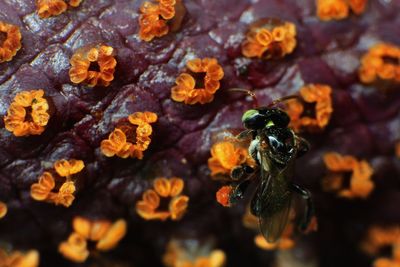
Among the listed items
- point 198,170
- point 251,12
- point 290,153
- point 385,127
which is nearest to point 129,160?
point 198,170

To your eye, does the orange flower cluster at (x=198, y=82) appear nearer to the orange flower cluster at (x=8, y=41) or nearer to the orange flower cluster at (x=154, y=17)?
the orange flower cluster at (x=154, y=17)

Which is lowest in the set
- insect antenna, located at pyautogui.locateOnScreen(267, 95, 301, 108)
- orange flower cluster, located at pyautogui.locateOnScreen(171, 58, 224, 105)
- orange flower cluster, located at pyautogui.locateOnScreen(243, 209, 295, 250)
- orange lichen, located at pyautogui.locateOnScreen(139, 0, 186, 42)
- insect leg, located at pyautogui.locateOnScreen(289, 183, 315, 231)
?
orange flower cluster, located at pyautogui.locateOnScreen(243, 209, 295, 250)

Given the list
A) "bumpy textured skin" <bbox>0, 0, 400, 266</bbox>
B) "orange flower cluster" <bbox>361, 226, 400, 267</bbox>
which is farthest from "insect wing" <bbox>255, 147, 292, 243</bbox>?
"orange flower cluster" <bbox>361, 226, 400, 267</bbox>

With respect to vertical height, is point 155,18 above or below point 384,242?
above

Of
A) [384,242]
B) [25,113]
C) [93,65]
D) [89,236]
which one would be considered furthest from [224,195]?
[384,242]

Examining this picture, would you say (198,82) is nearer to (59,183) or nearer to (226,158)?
(226,158)

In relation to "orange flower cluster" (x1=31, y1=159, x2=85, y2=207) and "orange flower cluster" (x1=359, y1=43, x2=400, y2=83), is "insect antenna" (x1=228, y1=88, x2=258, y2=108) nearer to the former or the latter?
"orange flower cluster" (x1=359, y1=43, x2=400, y2=83)
